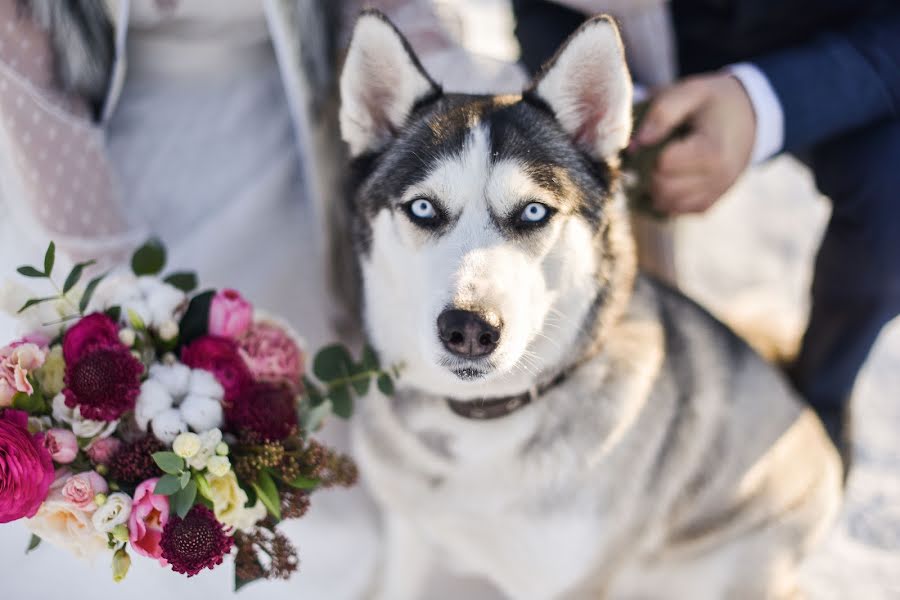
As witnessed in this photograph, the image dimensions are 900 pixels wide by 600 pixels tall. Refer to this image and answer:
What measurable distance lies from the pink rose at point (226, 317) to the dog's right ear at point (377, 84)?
33cm

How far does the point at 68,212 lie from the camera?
1.53 m

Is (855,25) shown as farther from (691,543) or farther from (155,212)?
(155,212)

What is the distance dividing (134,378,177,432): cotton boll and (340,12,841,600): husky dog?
0.39 m

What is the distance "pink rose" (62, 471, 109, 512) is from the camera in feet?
3.46

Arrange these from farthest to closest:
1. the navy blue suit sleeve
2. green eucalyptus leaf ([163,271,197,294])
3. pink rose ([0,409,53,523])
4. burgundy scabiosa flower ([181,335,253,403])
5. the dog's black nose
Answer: the navy blue suit sleeve < green eucalyptus leaf ([163,271,197,294]) < burgundy scabiosa flower ([181,335,253,403]) < the dog's black nose < pink rose ([0,409,53,523])

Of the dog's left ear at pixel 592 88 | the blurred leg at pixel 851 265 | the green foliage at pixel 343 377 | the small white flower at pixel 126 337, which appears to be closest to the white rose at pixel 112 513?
the small white flower at pixel 126 337

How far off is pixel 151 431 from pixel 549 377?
663 millimetres

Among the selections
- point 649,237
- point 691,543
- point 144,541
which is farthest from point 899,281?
point 144,541

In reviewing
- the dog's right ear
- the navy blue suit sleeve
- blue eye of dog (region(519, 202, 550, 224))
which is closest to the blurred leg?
the navy blue suit sleeve

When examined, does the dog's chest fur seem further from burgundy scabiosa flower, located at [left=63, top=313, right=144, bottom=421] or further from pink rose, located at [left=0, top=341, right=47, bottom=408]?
pink rose, located at [left=0, top=341, right=47, bottom=408]

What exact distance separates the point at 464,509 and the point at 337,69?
108cm

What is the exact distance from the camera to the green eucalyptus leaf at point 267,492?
1.14 metres

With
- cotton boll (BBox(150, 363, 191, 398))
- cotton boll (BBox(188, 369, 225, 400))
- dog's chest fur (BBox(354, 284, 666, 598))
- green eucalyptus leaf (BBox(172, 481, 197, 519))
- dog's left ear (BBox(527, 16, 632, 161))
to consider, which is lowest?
dog's chest fur (BBox(354, 284, 666, 598))

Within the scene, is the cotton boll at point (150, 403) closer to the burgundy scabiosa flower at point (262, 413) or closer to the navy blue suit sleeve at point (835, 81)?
the burgundy scabiosa flower at point (262, 413)
